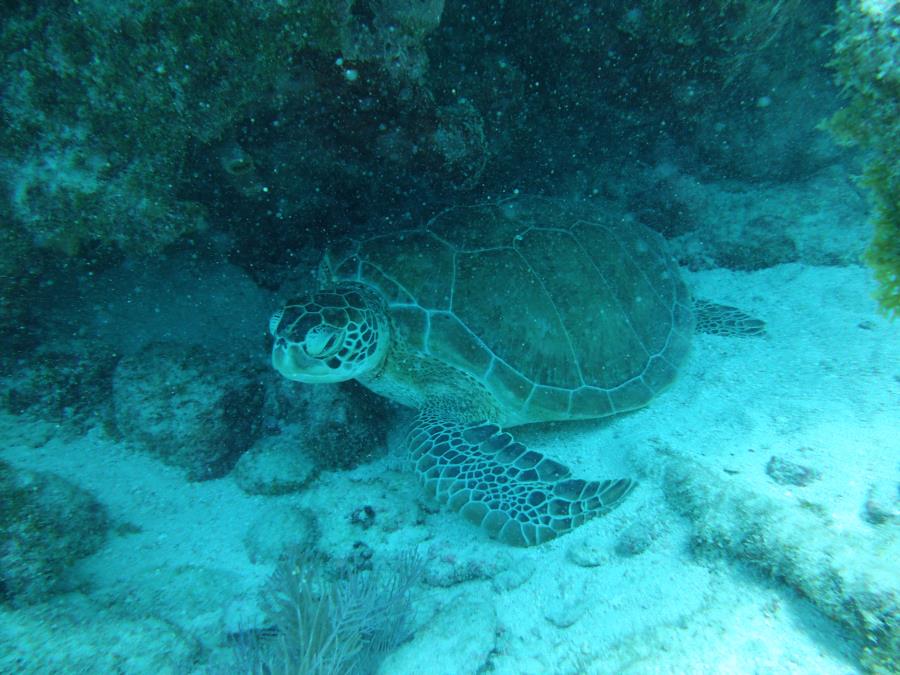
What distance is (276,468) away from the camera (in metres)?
3.16

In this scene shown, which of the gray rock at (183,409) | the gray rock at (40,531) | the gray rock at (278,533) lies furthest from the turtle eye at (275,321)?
the gray rock at (40,531)

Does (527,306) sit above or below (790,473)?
above

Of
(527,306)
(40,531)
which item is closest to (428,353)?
(527,306)

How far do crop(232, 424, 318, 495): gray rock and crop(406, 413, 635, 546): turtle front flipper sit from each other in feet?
2.82

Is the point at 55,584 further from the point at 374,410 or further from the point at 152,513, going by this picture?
the point at 374,410

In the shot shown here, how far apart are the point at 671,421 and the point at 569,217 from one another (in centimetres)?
199

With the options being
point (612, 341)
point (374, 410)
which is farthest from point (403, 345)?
point (612, 341)

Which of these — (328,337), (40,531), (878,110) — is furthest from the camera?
(328,337)

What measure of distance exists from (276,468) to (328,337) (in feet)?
3.84

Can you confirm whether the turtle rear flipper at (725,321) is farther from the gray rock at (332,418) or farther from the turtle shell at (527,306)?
the gray rock at (332,418)

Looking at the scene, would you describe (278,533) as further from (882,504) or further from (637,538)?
(882,504)

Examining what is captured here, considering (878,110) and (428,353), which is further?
(428,353)

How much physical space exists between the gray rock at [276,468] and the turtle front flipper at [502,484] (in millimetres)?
860

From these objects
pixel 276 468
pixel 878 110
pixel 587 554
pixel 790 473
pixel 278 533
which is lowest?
pixel 278 533
